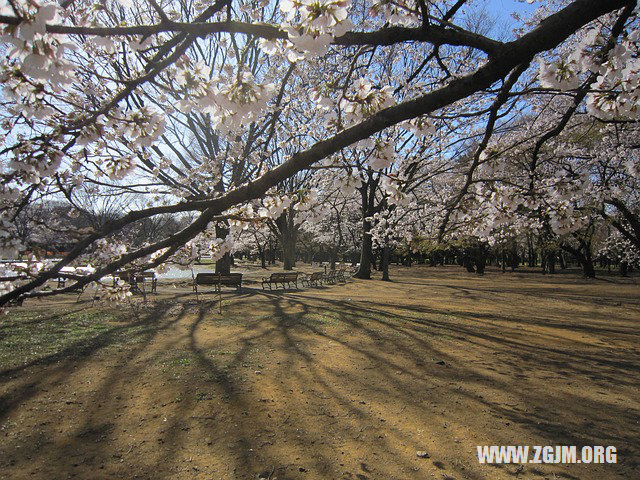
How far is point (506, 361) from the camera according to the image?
620 cm

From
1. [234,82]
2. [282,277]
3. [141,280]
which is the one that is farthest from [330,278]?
[234,82]

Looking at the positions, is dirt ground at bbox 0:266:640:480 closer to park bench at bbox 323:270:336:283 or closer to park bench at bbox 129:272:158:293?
park bench at bbox 129:272:158:293

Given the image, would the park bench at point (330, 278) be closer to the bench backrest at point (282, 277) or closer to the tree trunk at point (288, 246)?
the bench backrest at point (282, 277)

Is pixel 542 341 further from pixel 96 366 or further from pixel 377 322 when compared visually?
pixel 96 366

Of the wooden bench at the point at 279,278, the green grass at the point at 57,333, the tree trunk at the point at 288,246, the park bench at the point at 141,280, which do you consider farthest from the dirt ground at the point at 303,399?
the tree trunk at the point at 288,246

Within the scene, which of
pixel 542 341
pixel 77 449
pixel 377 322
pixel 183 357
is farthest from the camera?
pixel 377 322

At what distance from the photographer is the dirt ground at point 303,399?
11.0 ft

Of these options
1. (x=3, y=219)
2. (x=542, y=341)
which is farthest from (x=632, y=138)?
(x=3, y=219)

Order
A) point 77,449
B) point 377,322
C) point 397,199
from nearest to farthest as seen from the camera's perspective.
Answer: point 77,449 → point 397,199 → point 377,322

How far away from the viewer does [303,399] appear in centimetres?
463

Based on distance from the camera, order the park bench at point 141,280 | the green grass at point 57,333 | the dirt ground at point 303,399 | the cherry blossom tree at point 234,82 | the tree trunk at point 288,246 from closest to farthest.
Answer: the cherry blossom tree at point 234,82
the dirt ground at point 303,399
the green grass at point 57,333
the park bench at point 141,280
the tree trunk at point 288,246

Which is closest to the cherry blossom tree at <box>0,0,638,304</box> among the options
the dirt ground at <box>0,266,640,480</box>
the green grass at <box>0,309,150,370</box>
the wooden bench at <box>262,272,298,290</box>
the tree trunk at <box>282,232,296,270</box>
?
the dirt ground at <box>0,266,640,480</box>

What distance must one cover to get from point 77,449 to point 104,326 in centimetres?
545

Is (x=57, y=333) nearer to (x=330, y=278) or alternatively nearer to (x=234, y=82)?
(x=234, y=82)
